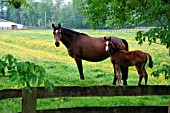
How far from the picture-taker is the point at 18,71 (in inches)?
109

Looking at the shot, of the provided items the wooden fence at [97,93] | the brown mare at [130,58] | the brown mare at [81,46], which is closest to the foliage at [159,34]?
the wooden fence at [97,93]

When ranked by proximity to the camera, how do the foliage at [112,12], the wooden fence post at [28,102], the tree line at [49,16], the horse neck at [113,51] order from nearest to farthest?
the wooden fence post at [28,102] → the foliage at [112,12] → the horse neck at [113,51] → the tree line at [49,16]

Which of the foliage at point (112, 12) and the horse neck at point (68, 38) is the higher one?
the foliage at point (112, 12)

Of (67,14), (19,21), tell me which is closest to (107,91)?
(67,14)

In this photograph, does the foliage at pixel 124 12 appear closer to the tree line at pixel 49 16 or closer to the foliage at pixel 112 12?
the foliage at pixel 112 12

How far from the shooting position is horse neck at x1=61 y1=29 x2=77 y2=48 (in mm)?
11950

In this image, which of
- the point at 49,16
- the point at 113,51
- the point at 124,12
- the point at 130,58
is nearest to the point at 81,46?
the point at 113,51

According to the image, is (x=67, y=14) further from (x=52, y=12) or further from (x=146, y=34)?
(x=146, y=34)

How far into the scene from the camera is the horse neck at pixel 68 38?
39.2 feet

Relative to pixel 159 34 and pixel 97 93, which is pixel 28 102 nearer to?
pixel 97 93

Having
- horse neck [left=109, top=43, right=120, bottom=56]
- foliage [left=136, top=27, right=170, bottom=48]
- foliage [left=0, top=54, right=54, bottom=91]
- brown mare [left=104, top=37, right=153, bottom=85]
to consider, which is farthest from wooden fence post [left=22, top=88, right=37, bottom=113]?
horse neck [left=109, top=43, right=120, bottom=56]

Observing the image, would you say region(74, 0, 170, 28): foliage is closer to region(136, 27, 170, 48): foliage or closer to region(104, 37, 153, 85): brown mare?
region(104, 37, 153, 85): brown mare

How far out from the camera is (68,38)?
1205cm

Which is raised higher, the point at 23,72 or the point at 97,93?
the point at 23,72
